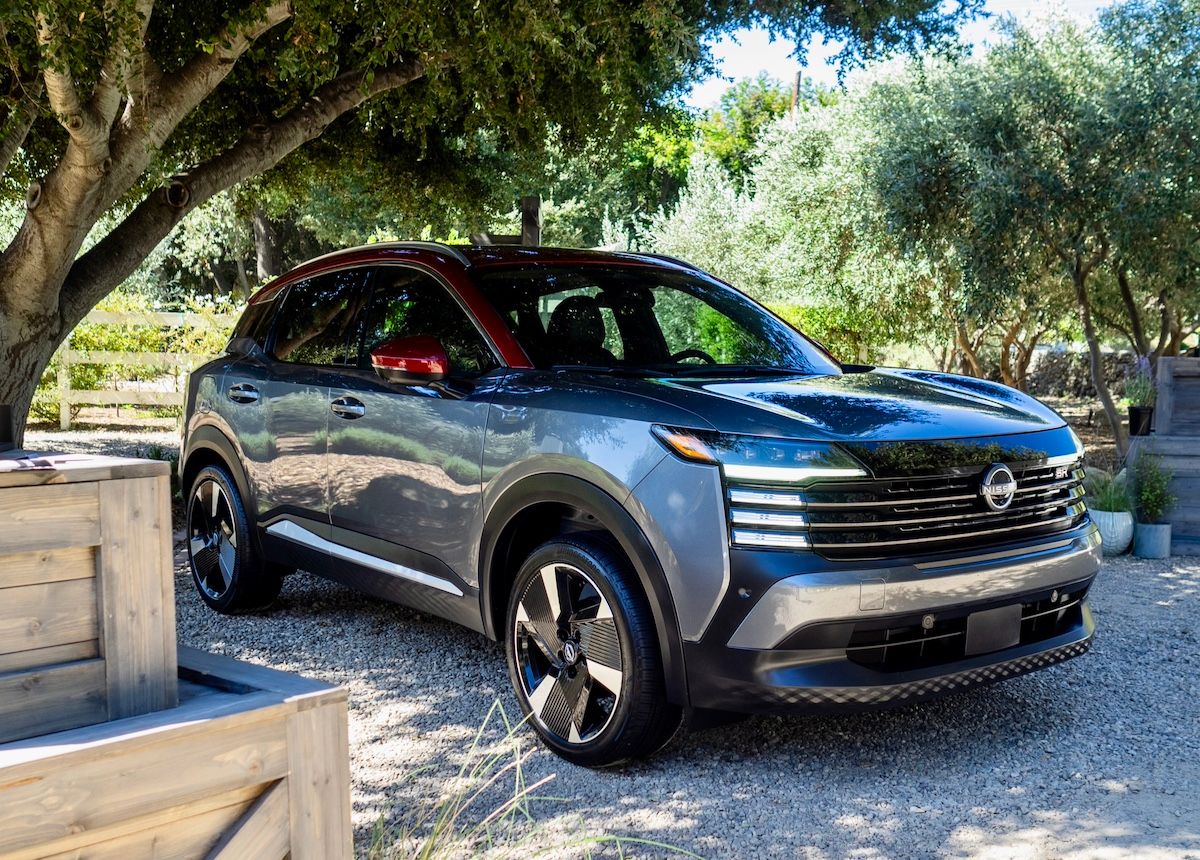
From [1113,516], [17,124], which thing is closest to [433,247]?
[17,124]

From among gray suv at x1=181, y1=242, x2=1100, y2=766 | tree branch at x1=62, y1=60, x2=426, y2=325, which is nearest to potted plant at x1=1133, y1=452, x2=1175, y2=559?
gray suv at x1=181, y1=242, x2=1100, y2=766

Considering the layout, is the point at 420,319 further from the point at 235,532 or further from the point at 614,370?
the point at 235,532

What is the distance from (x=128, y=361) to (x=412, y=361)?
13.8 meters

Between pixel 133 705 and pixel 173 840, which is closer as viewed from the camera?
pixel 173 840

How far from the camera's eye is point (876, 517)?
11.6ft

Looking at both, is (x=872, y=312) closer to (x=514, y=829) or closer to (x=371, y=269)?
(x=371, y=269)

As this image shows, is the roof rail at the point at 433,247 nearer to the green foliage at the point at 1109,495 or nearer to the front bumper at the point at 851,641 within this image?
the front bumper at the point at 851,641

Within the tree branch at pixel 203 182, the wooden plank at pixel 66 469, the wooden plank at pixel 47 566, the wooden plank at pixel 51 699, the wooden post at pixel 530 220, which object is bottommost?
the wooden plank at pixel 51 699

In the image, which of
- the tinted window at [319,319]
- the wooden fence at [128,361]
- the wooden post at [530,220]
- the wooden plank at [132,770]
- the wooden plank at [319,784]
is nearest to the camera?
the wooden plank at [132,770]

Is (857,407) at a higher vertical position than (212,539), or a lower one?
higher

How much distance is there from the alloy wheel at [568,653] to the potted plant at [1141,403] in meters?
6.89

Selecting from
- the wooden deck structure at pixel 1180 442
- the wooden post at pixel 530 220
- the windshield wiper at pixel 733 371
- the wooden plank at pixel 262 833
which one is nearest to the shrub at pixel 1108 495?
the wooden deck structure at pixel 1180 442

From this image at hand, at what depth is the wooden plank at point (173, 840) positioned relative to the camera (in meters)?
1.99

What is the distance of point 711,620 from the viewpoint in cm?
350
